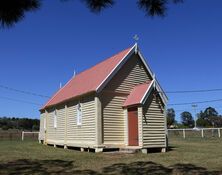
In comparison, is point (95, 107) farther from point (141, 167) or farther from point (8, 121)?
point (8, 121)

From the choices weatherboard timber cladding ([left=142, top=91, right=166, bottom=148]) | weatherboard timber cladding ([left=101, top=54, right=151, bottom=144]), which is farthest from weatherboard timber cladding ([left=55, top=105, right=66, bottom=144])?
weatherboard timber cladding ([left=142, top=91, right=166, bottom=148])

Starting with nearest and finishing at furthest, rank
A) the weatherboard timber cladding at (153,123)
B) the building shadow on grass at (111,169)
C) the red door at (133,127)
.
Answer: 1. the building shadow on grass at (111,169)
2. the weatherboard timber cladding at (153,123)
3. the red door at (133,127)

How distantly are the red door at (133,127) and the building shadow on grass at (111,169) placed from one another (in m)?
6.76

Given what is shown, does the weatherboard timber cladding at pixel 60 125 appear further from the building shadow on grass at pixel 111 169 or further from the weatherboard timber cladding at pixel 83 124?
the building shadow on grass at pixel 111 169

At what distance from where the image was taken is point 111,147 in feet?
82.4

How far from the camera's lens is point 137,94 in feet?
82.8

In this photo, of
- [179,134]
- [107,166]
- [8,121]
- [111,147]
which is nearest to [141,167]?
[107,166]

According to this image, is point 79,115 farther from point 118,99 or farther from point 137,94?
point 137,94

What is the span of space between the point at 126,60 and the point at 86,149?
6357mm

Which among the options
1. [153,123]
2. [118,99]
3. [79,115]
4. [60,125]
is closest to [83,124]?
[79,115]

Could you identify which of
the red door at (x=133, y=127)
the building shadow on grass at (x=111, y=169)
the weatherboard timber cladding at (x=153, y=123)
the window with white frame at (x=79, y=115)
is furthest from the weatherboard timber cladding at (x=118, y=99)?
the building shadow on grass at (x=111, y=169)

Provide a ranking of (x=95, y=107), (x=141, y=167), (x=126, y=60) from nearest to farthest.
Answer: (x=141, y=167), (x=95, y=107), (x=126, y=60)

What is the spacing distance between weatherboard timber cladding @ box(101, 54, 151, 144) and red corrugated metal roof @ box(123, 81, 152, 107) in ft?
1.41

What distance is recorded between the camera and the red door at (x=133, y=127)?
24.9 m
